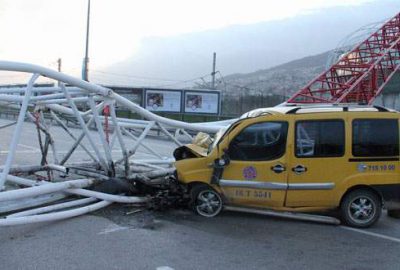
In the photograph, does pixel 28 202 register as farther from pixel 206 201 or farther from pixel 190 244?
pixel 190 244

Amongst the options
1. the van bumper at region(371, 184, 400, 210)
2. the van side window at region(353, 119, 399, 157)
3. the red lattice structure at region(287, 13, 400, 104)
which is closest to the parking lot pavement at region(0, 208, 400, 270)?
the van bumper at region(371, 184, 400, 210)

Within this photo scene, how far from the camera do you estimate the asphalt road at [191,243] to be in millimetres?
5711

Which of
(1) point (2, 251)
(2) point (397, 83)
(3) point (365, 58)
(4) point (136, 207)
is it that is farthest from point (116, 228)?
(2) point (397, 83)

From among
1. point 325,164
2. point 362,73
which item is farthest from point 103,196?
point 362,73

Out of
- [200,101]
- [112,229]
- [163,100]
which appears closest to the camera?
[112,229]

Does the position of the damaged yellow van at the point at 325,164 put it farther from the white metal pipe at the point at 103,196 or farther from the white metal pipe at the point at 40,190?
the white metal pipe at the point at 40,190

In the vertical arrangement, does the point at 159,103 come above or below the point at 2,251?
above

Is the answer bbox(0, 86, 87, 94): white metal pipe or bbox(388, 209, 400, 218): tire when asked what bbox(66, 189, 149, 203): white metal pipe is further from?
bbox(388, 209, 400, 218): tire

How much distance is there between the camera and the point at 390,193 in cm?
765

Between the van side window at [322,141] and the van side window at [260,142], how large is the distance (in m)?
0.24

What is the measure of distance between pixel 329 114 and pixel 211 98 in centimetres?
2914

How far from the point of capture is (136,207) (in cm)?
829

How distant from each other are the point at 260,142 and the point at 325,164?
978 millimetres

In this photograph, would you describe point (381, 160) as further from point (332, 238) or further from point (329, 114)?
point (332, 238)
